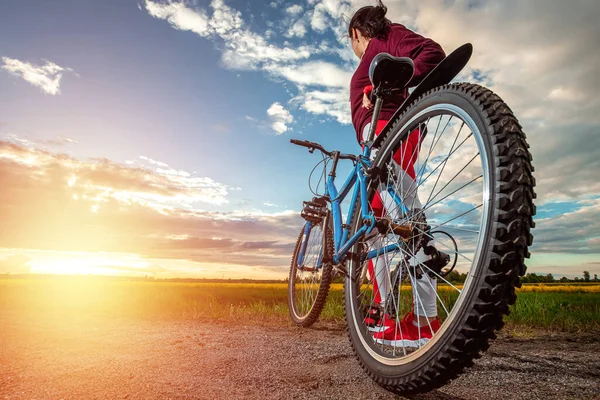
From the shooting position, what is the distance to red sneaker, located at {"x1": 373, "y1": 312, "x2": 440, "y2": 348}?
274 centimetres

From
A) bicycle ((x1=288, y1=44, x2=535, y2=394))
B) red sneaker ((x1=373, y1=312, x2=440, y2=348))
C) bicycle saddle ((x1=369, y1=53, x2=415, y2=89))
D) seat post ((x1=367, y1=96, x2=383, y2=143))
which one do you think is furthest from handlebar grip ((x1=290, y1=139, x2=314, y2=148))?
red sneaker ((x1=373, y1=312, x2=440, y2=348))

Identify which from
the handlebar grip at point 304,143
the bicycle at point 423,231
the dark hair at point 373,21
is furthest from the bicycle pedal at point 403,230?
the handlebar grip at point 304,143

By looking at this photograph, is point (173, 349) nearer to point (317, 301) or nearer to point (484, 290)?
point (317, 301)

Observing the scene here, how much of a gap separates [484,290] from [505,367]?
1.56 metres

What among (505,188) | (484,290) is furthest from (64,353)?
(505,188)

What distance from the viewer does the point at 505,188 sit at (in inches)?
65.8

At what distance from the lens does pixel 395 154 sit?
2.96m

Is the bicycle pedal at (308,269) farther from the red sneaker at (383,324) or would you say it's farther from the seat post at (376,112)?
the seat post at (376,112)

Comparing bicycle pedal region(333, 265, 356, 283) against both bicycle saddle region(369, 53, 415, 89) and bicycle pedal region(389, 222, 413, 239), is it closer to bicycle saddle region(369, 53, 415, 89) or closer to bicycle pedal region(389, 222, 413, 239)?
bicycle pedal region(389, 222, 413, 239)

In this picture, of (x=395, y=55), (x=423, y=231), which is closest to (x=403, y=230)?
(x=423, y=231)

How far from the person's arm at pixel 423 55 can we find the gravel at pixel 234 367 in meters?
2.17

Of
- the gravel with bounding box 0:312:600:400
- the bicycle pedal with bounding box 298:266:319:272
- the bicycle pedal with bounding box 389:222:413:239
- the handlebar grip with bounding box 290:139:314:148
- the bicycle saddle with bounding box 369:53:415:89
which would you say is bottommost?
the gravel with bounding box 0:312:600:400

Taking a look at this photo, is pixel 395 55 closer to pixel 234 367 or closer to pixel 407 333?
pixel 407 333

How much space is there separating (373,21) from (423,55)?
919mm
